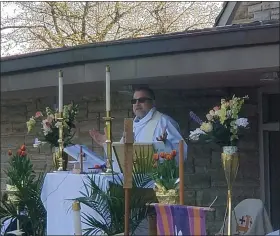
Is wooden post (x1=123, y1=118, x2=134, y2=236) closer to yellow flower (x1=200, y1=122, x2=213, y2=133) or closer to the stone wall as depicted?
yellow flower (x1=200, y1=122, x2=213, y2=133)

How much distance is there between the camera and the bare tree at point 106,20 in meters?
20.5

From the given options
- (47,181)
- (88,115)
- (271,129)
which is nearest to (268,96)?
(271,129)

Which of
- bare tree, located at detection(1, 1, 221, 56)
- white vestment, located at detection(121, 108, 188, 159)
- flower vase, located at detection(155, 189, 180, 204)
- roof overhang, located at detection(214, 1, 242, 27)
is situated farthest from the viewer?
bare tree, located at detection(1, 1, 221, 56)

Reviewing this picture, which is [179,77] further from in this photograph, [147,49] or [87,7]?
[87,7]

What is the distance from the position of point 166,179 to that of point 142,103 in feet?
4.20

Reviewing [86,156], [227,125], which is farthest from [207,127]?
[86,156]

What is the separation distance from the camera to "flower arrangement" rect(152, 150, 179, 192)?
526cm

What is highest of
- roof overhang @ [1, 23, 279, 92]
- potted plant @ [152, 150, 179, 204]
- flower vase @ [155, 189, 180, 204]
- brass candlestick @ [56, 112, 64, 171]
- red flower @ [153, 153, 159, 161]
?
roof overhang @ [1, 23, 279, 92]

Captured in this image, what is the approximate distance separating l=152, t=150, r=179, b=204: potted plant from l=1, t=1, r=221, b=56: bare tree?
1517 cm

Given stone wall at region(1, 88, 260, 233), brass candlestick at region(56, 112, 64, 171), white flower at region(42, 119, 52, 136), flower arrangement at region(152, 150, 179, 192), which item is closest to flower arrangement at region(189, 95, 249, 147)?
flower arrangement at region(152, 150, 179, 192)

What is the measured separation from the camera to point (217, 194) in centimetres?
793

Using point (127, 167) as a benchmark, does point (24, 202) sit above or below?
below

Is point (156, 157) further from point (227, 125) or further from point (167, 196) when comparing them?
point (227, 125)

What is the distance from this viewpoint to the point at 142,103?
6395 millimetres
